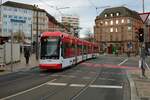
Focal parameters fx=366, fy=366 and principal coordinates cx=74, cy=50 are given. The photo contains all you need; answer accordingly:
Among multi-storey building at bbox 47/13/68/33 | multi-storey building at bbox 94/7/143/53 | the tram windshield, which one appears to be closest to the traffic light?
the tram windshield

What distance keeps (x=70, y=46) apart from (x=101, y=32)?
121239mm

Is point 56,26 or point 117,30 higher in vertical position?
point 56,26

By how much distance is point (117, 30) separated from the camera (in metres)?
148

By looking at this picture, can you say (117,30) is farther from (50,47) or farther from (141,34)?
(141,34)

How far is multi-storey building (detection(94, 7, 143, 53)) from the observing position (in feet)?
462

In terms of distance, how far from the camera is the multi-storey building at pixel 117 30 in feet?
462

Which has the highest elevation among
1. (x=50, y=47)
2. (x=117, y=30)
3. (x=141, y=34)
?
(x=117, y=30)

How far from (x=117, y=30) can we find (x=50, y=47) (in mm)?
119563

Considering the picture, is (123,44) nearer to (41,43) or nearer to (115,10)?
(115,10)

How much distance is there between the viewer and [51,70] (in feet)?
108

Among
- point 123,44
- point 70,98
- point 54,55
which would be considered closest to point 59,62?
point 54,55

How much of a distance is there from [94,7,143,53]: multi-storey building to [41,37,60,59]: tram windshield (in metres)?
107

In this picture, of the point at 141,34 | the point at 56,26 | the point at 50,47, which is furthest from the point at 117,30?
the point at 141,34

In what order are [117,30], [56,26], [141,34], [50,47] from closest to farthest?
1. [141,34]
2. [50,47]
3. [56,26]
4. [117,30]
